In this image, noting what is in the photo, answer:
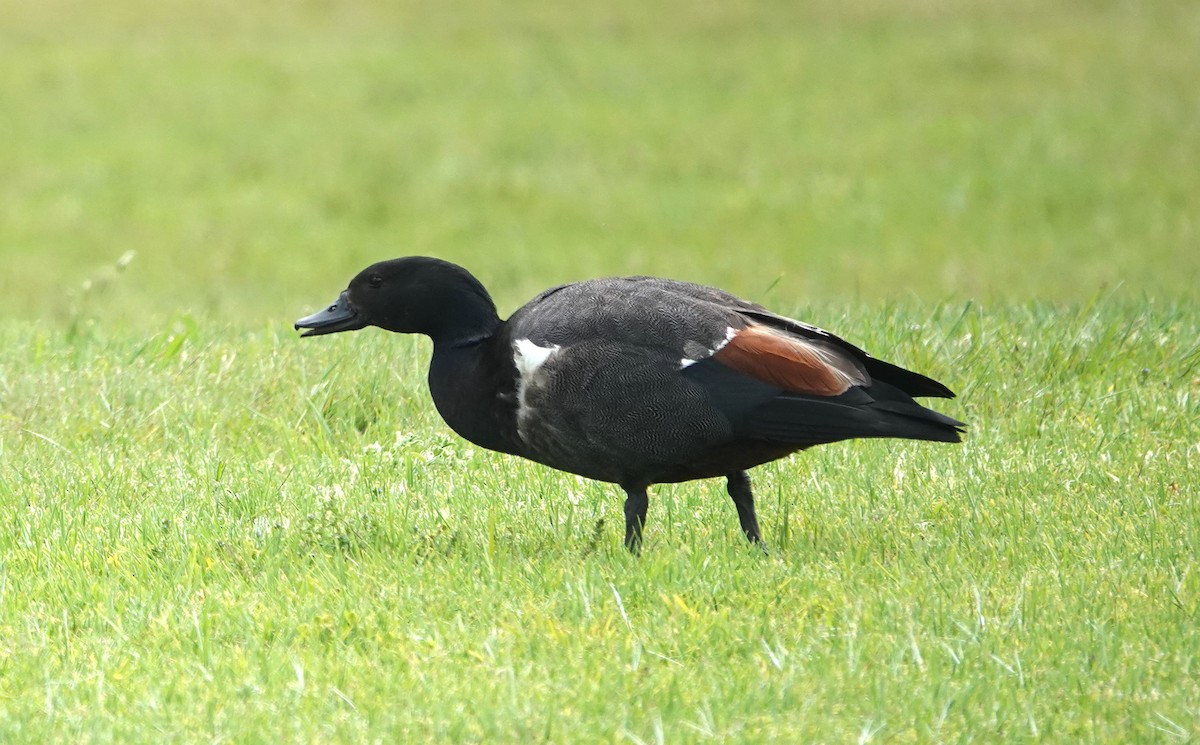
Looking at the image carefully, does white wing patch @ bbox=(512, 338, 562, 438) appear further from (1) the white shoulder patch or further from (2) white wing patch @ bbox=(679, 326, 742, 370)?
(2) white wing patch @ bbox=(679, 326, 742, 370)

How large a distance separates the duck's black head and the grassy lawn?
0.65 meters

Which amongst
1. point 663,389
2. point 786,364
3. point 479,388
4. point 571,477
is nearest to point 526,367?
point 479,388

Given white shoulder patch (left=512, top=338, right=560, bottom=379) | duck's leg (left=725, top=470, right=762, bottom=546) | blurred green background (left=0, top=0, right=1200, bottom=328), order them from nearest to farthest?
white shoulder patch (left=512, top=338, right=560, bottom=379) < duck's leg (left=725, top=470, right=762, bottom=546) < blurred green background (left=0, top=0, right=1200, bottom=328)

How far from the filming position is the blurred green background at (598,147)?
13695 mm

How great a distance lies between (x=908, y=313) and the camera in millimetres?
8031

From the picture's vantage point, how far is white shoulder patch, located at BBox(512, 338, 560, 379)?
465cm

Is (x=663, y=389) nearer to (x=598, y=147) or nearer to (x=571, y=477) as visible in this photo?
(x=571, y=477)

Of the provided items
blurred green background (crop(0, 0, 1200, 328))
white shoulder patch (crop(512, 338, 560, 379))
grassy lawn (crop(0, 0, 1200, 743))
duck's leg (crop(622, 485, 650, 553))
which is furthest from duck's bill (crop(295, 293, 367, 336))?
blurred green background (crop(0, 0, 1200, 328))

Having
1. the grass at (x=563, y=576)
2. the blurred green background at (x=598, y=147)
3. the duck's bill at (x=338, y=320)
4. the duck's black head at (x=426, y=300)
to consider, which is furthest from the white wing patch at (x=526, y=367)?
the blurred green background at (x=598, y=147)

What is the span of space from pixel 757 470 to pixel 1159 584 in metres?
1.90

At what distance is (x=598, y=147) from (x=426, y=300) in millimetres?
11547

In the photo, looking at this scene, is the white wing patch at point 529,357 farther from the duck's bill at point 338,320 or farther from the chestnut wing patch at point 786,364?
the duck's bill at point 338,320

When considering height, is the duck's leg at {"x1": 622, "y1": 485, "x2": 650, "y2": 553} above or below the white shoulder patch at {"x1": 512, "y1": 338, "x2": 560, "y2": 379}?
below

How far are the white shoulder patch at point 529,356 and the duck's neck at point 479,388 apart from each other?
4 centimetres
